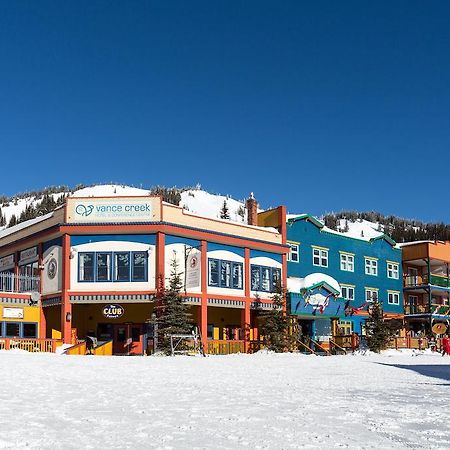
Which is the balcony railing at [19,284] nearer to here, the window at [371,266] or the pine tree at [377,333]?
the pine tree at [377,333]

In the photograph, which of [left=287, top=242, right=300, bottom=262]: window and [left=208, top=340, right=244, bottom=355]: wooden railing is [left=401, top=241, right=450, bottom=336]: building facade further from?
[left=208, top=340, right=244, bottom=355]: wooden railing

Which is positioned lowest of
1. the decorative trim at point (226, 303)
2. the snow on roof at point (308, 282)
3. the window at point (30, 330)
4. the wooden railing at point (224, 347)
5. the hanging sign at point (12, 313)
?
the wooden railing at point (224, 347)

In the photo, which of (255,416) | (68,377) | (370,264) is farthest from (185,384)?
(370,264)

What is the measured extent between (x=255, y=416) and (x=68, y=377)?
295 inches

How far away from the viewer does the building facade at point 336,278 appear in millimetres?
40781

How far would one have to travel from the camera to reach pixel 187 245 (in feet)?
115

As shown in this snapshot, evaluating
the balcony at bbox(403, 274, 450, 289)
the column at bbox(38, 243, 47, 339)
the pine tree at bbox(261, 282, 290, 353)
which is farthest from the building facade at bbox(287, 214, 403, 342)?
the column at bbox(38, 243, 47, 339)

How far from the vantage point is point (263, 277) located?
128 feet

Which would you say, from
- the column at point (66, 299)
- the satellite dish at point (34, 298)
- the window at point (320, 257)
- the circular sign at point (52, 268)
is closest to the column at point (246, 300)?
the window at point (320, 257)

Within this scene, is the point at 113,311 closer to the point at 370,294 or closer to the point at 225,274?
the point at 225,274

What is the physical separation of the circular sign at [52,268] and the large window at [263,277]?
11.0 metres

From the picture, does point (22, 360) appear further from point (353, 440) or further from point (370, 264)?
point (370, 264)

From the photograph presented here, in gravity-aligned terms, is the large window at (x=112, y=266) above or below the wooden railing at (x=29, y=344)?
above

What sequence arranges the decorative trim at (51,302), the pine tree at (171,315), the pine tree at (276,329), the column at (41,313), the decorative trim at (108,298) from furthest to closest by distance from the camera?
1. the column at (41,313)
2. the pine tree at (276,329)
3. the decorative trim at (51,302)
4. the decorative trim at (108,298)
5. the pine tree at (171,315)
